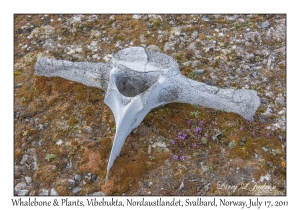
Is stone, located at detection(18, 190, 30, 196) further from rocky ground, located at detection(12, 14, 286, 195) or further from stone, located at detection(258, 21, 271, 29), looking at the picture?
stone, located at detection(258, 21, 271, 29)

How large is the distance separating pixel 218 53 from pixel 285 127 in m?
3.43

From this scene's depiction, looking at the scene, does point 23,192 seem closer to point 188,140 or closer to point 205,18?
point 188,140

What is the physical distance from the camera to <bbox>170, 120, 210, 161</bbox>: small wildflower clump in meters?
7.61

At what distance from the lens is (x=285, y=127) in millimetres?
8070

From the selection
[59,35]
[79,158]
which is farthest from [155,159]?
[59,35]

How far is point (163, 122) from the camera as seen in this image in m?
8.23

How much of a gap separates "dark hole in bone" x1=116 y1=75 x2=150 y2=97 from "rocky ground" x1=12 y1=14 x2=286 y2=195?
74 cm

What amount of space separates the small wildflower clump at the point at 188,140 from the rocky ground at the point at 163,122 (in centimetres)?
3

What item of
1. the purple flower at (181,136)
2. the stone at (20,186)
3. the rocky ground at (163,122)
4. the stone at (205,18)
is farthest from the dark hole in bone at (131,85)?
the stone at (205,18)

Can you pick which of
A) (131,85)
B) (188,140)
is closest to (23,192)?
(131,85)

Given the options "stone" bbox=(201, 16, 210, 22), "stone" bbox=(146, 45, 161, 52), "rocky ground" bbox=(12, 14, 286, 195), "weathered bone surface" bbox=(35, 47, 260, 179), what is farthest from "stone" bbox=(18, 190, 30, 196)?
"stone" bbox=(201, 16, 210, 22)

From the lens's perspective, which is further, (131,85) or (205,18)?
(205,18)

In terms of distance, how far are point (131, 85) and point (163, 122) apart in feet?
4.23

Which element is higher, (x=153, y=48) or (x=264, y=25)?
(x=264, y=25)
